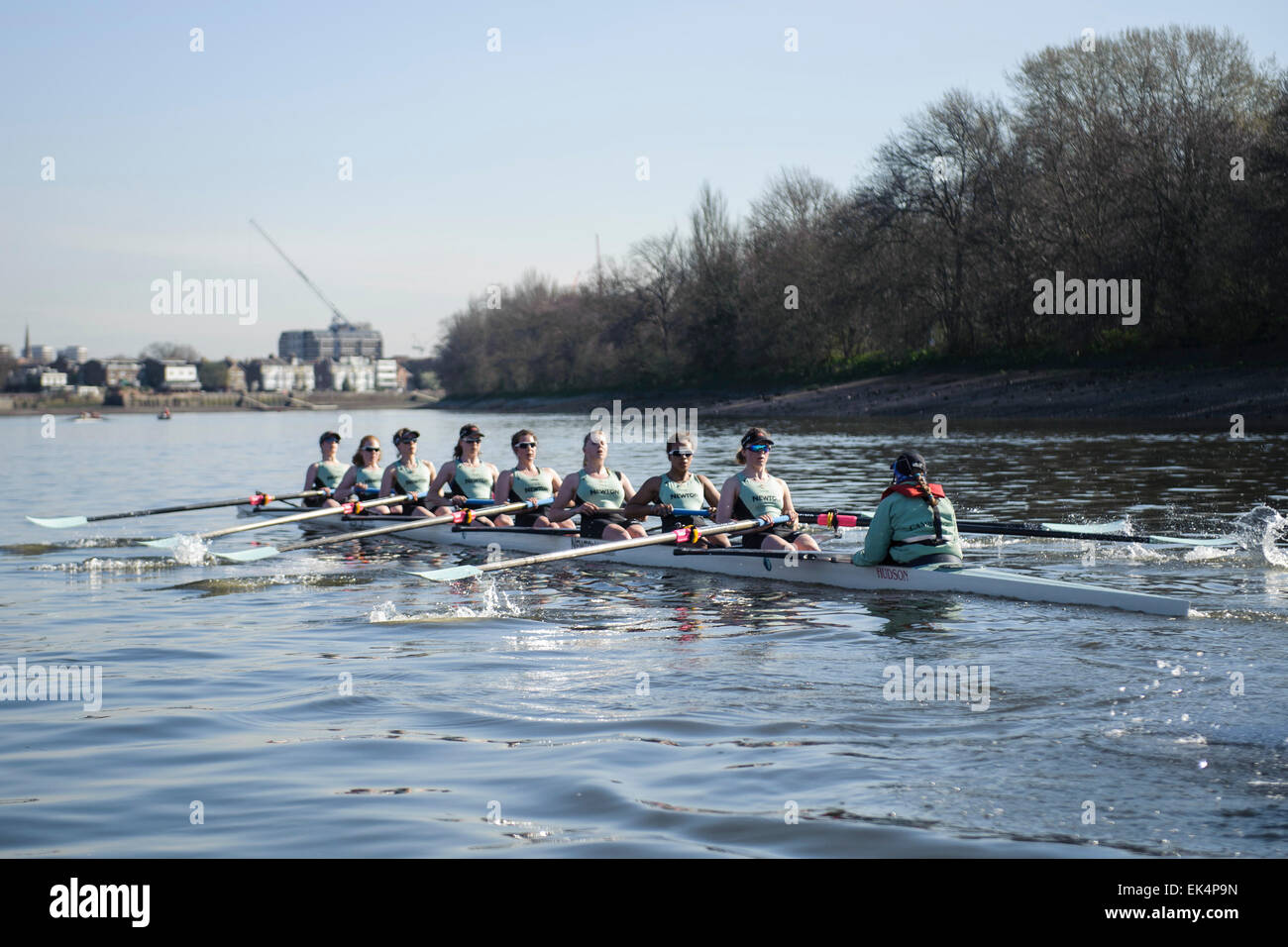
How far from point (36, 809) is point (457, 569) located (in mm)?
5885

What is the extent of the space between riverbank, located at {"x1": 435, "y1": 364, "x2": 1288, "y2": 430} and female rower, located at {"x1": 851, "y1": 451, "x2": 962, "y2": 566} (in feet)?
82.6

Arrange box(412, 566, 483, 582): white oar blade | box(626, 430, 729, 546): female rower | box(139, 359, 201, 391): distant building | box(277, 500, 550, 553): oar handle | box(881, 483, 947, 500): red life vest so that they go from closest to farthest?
1. box(881, 483, 947, 500): red life vest
2. box(412, 566, 483, 582): white oar blade
3. box(626, 430, 729, 546): female rower
4. box(277, 500, 550, 553): oar handle
5. box(139, 359, 201, 391): distant building

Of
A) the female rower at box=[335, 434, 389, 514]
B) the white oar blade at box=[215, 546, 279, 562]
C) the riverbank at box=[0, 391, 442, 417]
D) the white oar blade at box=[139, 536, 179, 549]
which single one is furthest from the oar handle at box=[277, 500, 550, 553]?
the riverbank at box=[0, 391, 442, 417]

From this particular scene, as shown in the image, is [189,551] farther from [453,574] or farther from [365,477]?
[453,574]

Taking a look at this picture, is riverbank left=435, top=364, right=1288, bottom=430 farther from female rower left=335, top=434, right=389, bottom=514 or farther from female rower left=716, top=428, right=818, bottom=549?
female rower left=716, top=428, right=818, bottom=549

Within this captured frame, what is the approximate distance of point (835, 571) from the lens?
12375 mm

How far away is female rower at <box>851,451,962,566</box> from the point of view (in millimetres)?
11273

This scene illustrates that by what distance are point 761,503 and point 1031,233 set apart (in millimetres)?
39242

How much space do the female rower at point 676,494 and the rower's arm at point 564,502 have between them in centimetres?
111

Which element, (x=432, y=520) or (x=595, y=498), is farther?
(x=432, y=520)

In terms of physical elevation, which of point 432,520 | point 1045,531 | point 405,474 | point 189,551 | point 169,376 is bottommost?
point 189,551

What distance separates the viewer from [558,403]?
9412 cm

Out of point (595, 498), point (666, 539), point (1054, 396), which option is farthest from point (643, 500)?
point (1054, 396)
